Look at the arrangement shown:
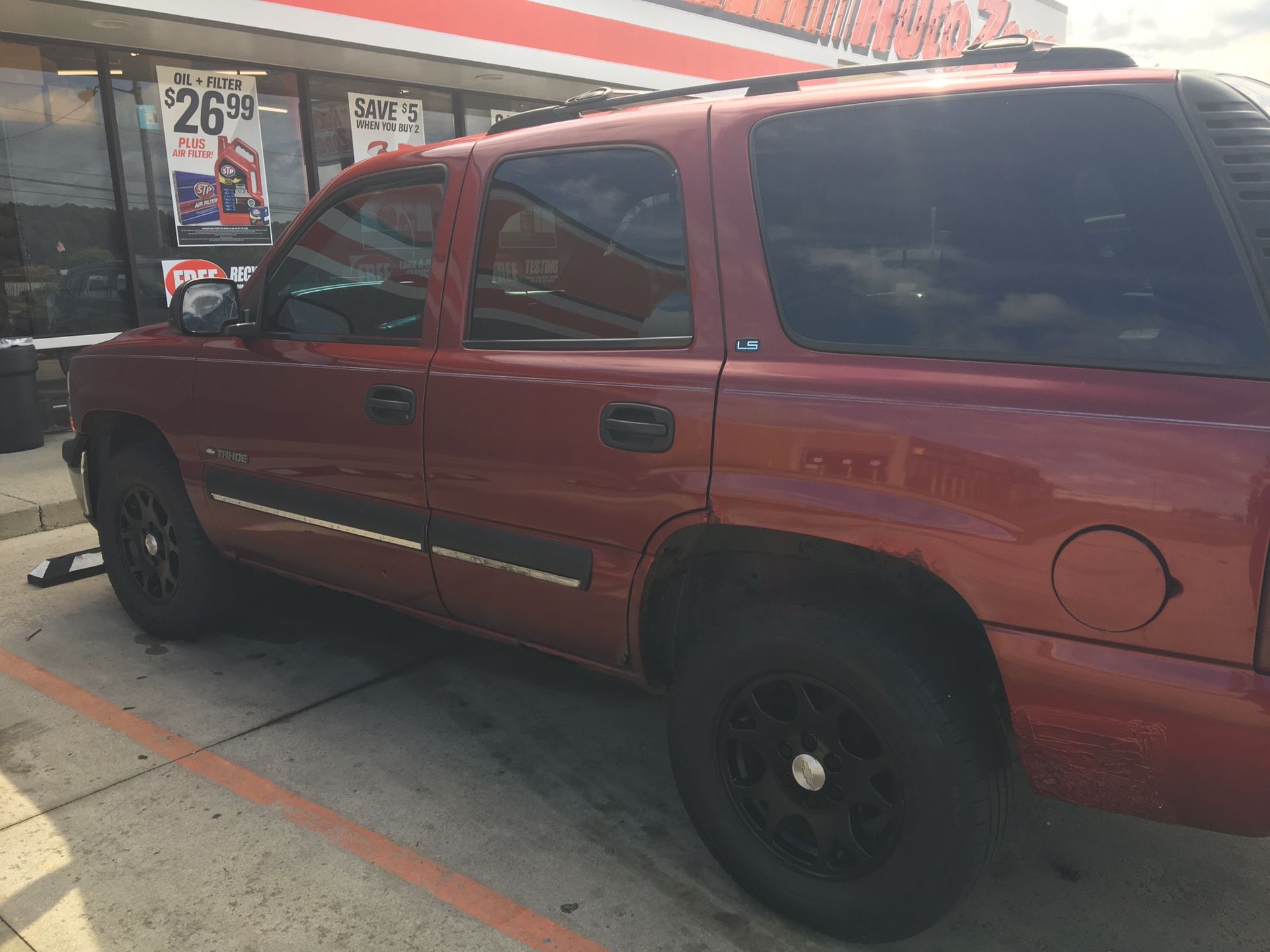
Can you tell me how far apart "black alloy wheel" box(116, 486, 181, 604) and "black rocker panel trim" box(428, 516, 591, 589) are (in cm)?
165

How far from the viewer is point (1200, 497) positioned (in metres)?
1.77

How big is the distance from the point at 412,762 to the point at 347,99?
8799 mm

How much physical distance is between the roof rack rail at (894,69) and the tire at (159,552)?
2021 mm

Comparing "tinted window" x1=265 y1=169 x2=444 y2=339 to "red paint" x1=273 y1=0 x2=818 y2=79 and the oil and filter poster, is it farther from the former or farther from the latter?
the oil and filter poster

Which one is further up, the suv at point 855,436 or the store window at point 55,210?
the store window at point 55,210

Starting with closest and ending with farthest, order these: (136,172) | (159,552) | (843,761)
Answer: (843,761)
(159,552)
(136,172)

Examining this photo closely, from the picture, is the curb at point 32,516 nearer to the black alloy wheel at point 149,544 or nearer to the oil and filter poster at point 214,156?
the black alloy wheel at point 149,544

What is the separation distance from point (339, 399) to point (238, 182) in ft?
24.7

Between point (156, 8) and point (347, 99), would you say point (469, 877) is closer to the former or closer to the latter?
point (156, 8)

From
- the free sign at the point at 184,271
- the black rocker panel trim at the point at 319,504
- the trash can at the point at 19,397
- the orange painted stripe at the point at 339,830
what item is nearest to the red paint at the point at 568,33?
the free sign at the point at 184,271

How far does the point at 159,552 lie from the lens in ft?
13.6

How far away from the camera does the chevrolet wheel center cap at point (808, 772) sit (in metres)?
2.34

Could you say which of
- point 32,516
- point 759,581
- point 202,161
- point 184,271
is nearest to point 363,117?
point 202,161

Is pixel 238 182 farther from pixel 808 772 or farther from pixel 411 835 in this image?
pixel 808 772
